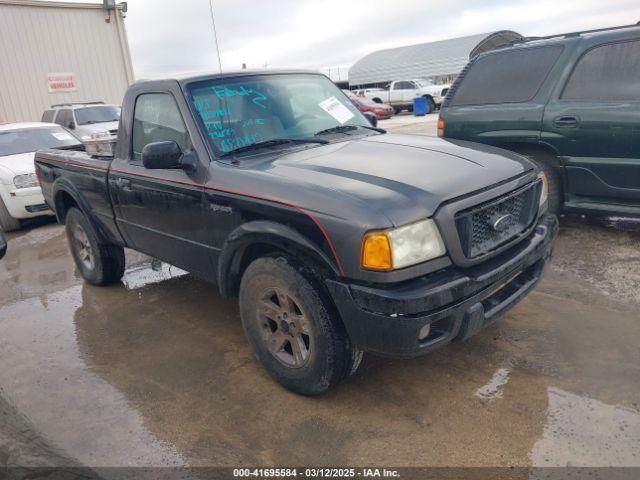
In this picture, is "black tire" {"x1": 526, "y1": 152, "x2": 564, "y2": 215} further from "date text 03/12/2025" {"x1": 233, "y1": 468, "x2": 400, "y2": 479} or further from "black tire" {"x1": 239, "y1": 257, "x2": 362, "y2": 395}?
"date text 03/12/2025" {"x1": 233, "y1": 468, "x2": 400, "y2": 479}

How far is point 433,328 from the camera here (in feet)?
8.29

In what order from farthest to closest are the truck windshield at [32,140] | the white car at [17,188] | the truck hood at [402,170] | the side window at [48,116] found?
the side window at [48,116]
the truck windshield at [32,140]
the white car at [17,188]
the truck hood at [402,170]

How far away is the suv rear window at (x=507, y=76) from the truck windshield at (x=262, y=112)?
2111 millimetres

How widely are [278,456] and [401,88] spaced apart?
25.8m

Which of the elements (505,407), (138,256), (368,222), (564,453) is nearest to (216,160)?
(368,222)

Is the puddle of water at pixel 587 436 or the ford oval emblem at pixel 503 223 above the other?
the ford oval emblem at pixel 503 223

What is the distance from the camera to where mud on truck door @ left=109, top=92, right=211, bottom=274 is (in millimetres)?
3355

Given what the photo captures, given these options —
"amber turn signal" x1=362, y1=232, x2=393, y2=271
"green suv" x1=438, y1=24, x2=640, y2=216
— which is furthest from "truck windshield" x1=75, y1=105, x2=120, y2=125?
"amber turn signal" x1=362, y1=232, x2=393, y2=271

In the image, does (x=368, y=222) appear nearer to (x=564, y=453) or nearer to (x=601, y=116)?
(x=564, y=453)

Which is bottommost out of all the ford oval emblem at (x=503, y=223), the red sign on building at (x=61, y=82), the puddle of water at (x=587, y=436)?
the puddle of water at (x=587, y=436)

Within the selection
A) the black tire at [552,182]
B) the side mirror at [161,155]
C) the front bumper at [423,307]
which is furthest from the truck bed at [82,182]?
the black tire at [552,182]

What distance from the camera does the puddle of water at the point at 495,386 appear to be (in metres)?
2.87

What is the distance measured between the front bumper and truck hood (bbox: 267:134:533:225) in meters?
0.33

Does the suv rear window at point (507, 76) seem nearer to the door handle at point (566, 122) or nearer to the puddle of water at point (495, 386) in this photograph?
the door handle at point (566, 122)
